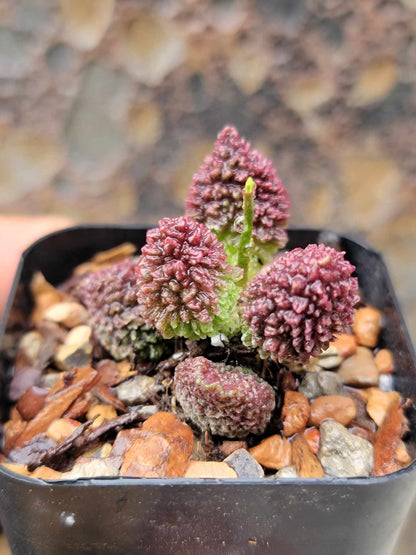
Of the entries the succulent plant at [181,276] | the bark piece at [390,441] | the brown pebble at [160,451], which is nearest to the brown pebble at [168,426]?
the brown pebble at [160,451]

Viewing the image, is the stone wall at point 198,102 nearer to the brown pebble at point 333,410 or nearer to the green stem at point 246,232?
the green stem at point 246,232

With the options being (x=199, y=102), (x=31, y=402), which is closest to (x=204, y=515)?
(x=31, y=402)

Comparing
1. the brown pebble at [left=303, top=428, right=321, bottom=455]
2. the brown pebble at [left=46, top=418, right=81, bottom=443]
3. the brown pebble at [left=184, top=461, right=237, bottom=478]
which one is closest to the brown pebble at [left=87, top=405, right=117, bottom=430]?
the brown pebble at [left=46, top=418, right=81, bottom=443]

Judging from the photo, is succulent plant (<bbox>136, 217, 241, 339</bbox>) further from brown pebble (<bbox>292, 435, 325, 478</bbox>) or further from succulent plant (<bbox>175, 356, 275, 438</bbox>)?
brown pebble (<bbox>292, 435, 325, 478</bbox>)

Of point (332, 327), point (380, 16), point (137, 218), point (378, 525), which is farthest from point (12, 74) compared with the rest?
point (378, 525)

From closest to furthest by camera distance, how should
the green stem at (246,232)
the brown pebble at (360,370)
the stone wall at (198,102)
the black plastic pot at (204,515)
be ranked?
the black plastic pot at (204,515) → the green stem at (246,232) → the brown pebble at (360,370) → the stone wall at (198,102)

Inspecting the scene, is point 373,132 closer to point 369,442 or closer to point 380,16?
point 380,16

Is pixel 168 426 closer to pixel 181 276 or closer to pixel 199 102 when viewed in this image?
pixel 181 276
